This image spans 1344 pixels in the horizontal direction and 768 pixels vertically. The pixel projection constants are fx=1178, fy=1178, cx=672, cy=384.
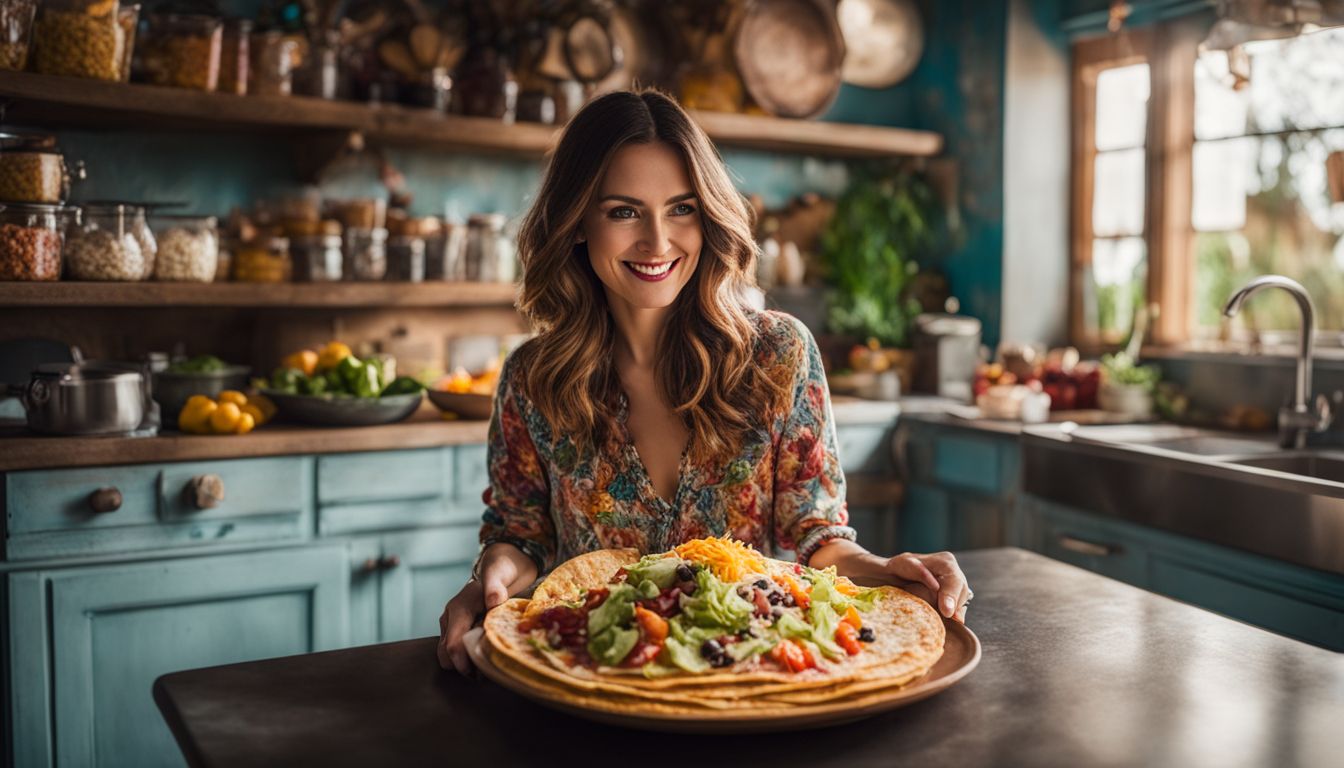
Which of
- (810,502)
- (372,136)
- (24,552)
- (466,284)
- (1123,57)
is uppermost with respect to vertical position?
(1123,57)

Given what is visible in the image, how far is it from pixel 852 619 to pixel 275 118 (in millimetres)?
2503

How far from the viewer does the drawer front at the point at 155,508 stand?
2760mm

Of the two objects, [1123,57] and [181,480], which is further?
[1123,57]

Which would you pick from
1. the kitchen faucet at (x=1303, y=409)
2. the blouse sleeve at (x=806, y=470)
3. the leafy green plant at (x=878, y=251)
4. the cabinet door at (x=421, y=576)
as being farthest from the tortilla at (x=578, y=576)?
the leafy green plant at (x=878, y=251)

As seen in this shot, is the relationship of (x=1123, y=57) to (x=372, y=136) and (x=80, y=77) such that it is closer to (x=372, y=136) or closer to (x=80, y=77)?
(x=372, y=136)

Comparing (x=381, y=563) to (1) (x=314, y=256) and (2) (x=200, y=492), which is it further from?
(1) (x=314, y=256)

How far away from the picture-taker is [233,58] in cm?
326

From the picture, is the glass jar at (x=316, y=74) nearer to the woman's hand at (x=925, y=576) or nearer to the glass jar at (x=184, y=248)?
the glass jar at (x=184, y=248)

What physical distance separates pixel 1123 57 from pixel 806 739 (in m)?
3.65

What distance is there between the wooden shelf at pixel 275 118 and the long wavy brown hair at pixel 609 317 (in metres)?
0.62

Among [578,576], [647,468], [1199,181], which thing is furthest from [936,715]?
[1199,181]

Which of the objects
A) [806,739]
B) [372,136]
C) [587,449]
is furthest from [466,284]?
[806,739]

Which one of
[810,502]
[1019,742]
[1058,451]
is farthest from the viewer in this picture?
[1058,451]

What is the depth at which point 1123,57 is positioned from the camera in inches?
165
